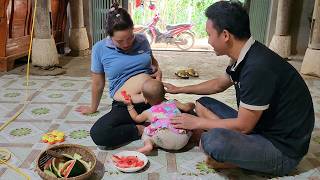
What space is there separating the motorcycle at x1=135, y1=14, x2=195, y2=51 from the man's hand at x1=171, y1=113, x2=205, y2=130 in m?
5.65

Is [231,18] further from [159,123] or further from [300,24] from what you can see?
[300,24]

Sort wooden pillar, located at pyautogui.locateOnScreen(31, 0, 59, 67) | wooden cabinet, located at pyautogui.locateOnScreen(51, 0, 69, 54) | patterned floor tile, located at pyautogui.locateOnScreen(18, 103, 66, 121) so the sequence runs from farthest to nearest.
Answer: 1. wooden cabinet, located at pyautogui.locateOnScreen(51, 0, 69, 54)
2. wooden pillar, located at pyautogui.locateOnScreen(31, 0, 59, 67)
3. patterned floor tile, located at pyautogui.locateOnScreen(18, 103, 66, 121)

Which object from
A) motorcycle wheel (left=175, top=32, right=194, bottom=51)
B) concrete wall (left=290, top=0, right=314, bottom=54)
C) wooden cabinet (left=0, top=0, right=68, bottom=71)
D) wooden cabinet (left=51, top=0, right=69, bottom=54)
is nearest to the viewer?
wooden cabinet (left=0, top=0, right=68, bottom=71)

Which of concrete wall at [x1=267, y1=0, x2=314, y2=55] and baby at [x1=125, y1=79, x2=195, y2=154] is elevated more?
concrete wall at [x1=267, y1=0, x2=314, y2=55]

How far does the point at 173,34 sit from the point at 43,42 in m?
3.67

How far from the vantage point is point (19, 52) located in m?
4.93

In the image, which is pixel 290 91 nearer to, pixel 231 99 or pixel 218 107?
pixel 218 107

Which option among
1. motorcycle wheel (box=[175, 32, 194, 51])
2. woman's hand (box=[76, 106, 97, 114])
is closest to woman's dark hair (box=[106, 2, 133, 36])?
woman's hand (box=[76, 106, 97, 114])

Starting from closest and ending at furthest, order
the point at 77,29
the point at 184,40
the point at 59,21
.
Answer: the point at 59,21 < the point at 77,29 < the point at 184,40

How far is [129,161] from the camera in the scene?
2139mm

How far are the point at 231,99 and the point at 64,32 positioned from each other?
159 inches

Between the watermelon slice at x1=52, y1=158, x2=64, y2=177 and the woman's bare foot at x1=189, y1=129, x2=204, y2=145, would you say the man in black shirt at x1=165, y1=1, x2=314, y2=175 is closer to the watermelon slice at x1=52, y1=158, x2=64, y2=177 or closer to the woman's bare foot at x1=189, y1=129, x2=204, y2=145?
the woman's bare foot at x1=189, y1=129, x2=204, y2=145

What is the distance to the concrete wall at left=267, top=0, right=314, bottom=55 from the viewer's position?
6578mm

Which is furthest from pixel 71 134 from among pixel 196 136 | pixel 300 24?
pixel 300 24
